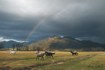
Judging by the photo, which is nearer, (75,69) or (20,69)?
(75,69)

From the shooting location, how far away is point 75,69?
42.2 metres

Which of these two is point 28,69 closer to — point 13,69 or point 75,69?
point 13,69

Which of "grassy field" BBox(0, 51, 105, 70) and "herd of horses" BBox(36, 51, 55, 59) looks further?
"herd of horses" BBox(36, 51, 55, 59)

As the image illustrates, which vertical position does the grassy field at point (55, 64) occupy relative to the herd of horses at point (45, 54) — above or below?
below

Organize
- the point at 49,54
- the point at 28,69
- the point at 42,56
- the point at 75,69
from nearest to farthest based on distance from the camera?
the point at 75,69
the point at 28,69
the point at 42,56
the point at 49,54

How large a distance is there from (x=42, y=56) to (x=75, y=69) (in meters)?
38.0

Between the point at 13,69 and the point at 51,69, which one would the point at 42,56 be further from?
the point at 51,69

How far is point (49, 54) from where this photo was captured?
86.1 m

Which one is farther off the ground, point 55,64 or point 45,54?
point 45,54

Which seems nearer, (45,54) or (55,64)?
(55,64)

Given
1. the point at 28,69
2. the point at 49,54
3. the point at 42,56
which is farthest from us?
the point at 49,54

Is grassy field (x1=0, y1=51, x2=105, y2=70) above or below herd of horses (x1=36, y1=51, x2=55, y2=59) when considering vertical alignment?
below

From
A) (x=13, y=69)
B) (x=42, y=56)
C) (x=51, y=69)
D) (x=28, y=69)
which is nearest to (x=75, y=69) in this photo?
(x=51, y=69)

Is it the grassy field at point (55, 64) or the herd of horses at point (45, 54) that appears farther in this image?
the herd of horses at point (45, 54)
